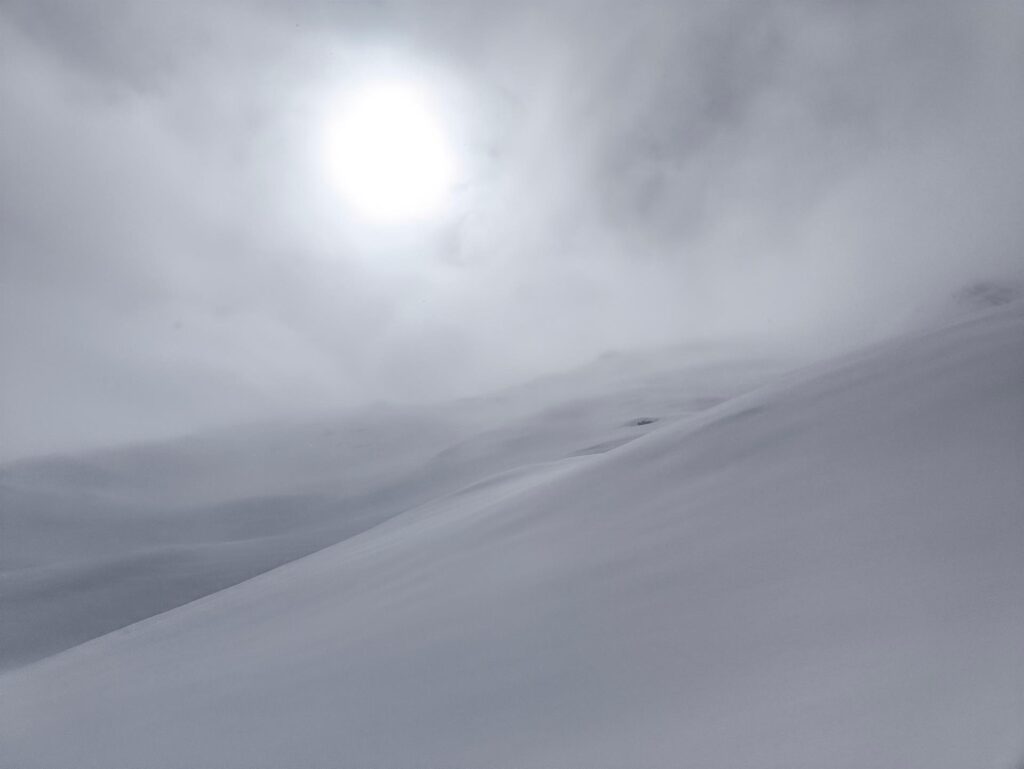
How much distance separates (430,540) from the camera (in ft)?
11.3

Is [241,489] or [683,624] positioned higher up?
[241,489]

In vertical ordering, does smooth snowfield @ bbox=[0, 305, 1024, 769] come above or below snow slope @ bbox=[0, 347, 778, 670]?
below

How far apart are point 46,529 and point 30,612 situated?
16.5ft

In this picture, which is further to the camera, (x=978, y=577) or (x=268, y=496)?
(x=268, y=496)

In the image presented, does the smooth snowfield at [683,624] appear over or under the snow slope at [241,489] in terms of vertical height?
under

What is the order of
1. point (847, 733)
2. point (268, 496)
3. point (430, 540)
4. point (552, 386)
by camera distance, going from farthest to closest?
point (552, 386) < point (268, 496) < point (430, 540) < point (847, 733)

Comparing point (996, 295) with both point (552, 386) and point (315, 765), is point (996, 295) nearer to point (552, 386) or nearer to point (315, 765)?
point (552, 386)

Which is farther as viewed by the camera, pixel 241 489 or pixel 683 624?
pixel 241 489

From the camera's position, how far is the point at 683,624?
6.51 ft

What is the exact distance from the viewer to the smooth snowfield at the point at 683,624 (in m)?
1.47

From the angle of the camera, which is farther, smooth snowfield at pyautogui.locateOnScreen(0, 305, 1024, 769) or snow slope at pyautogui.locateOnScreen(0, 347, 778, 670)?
snow slope at pyautogui.locateOnScreen(0, 347, 778, 670)

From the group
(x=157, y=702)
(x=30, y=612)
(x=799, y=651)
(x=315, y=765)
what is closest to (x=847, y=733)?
(x=799, y=651)

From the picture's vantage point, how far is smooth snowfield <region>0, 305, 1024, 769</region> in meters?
1.47

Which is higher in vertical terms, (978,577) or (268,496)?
(268,496)
